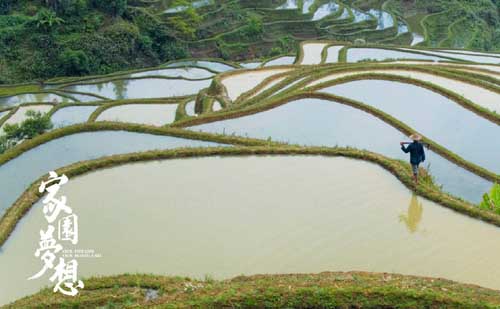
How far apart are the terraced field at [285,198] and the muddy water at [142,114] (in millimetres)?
3857

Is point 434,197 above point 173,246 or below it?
above

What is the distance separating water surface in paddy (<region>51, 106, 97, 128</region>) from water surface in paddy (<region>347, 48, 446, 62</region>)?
954cm

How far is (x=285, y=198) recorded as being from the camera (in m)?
6.71

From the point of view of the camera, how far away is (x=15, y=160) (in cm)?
828

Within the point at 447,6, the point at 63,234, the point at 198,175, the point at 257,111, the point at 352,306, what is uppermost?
the point at 447,6

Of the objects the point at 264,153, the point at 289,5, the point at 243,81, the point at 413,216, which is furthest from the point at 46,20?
the point at 413,216

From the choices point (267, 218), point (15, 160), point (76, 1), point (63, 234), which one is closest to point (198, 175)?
point (267, 218)

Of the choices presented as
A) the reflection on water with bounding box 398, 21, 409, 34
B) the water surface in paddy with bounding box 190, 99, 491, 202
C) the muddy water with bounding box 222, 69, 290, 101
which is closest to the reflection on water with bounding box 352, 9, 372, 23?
the reflection on water with bounding box 398, 21, 409, 34

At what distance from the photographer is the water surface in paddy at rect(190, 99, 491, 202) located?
8.38 metres

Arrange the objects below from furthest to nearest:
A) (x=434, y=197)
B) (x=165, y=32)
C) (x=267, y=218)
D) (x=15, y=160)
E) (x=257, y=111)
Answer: (x=165, y=32) → (x=257, y=111) → (x=15, y=160) → (x=434, y=197) → (x=267, y=218)

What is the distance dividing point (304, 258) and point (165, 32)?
75.3 ft

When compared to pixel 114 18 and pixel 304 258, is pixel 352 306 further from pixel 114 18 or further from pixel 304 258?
pixel 114 18

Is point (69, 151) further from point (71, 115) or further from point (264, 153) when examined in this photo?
point (71, 115)

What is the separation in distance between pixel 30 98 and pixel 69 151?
480 inches
